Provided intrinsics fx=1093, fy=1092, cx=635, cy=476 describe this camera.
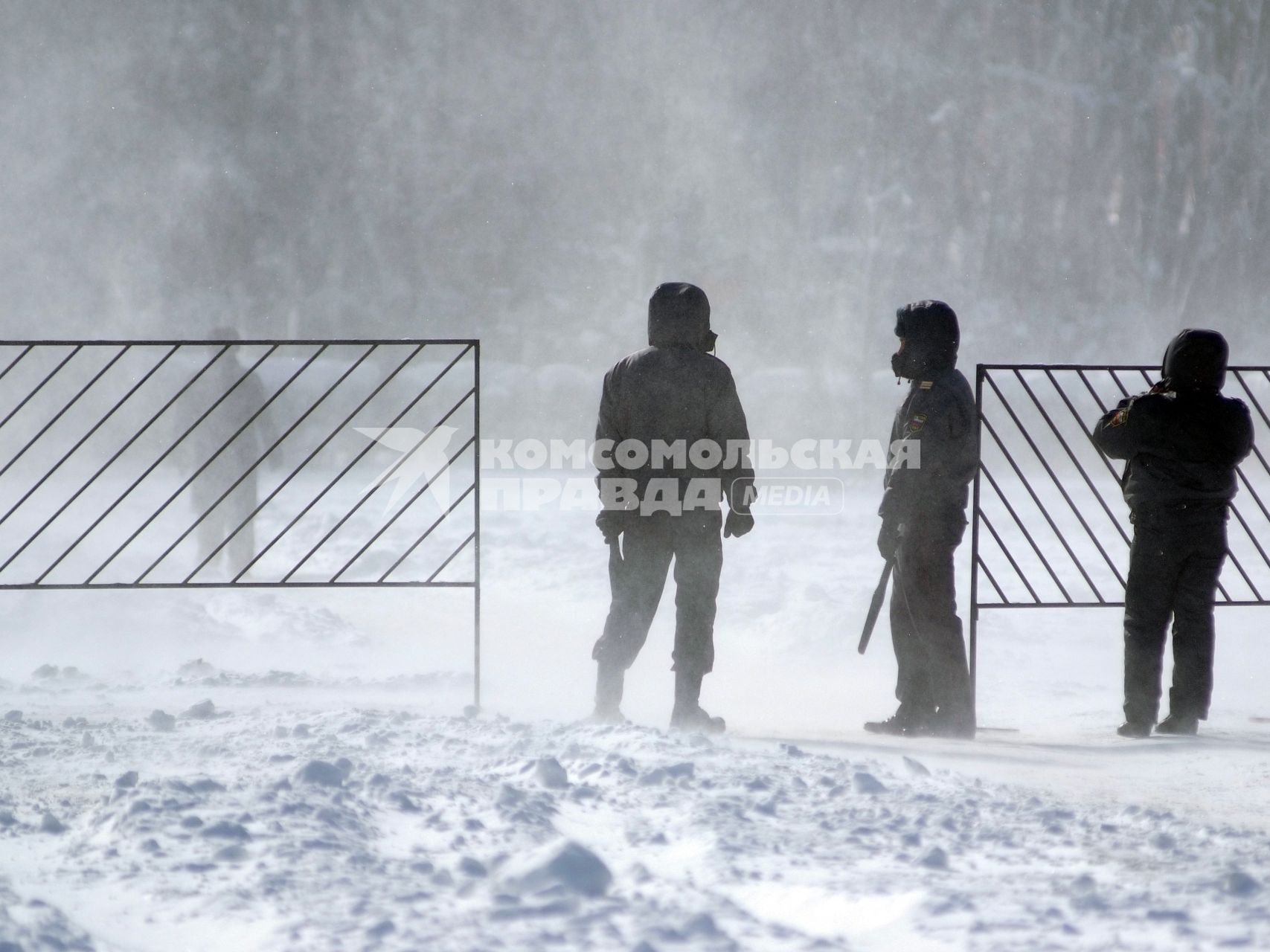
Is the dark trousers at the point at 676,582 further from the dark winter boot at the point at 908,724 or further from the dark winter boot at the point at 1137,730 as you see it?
the dark winter boot at the point at 1137,730

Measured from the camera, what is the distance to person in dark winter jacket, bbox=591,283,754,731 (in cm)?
343

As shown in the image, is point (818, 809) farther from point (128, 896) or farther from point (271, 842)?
point (128, 896)

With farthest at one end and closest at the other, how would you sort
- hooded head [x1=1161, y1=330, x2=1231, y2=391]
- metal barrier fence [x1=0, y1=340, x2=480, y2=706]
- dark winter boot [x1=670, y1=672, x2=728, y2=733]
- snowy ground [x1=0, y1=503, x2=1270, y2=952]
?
metal barrier fence [x1=0, y1=340, x2=480, y2=706]
dark winter boot [x1=670, y1=672, x2=728, y2=733]
hooded head [x1=1161, y1=330, x2=1231, y2=391]
snowy ground [x1=0, y1=503, x2=1270, y2=952]

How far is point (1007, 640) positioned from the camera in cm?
704

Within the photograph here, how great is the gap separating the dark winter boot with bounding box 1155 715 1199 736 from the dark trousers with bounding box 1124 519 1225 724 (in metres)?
0.02

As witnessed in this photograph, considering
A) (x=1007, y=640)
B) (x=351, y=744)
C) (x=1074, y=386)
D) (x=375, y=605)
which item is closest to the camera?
(x=351, y=744)

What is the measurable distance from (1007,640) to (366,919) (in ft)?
19.4

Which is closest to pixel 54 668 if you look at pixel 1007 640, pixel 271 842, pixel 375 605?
pixel 375 605

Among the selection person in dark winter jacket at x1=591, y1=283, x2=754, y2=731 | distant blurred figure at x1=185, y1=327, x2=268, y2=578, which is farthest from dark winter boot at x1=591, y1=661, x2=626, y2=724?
distant blurred figure at x1=185, y1=327, x2=268, y2=578

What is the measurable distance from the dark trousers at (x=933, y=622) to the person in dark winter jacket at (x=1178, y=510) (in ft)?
1.89

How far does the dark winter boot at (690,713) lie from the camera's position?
3504 millimetres

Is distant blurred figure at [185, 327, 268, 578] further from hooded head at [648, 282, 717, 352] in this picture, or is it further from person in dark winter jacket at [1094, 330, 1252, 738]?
person in dark winter jacket at [1094, 330, 1252, 738]

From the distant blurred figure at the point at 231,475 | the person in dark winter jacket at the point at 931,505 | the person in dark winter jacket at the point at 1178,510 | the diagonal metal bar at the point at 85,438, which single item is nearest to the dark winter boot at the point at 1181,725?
the person in dark winter jacket at the point at 1178,510

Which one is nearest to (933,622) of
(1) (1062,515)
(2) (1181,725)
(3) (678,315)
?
(2) (1181,725)
